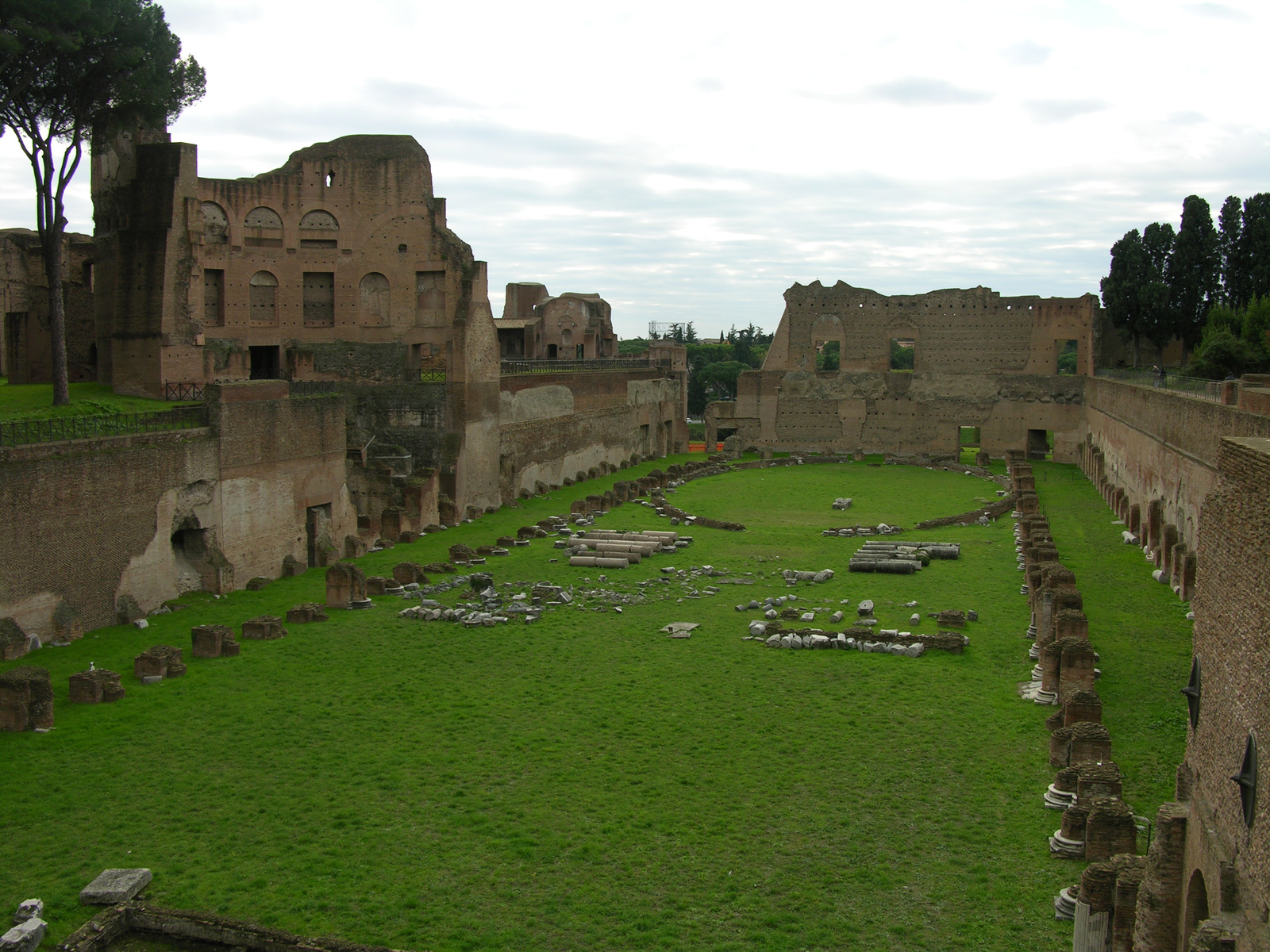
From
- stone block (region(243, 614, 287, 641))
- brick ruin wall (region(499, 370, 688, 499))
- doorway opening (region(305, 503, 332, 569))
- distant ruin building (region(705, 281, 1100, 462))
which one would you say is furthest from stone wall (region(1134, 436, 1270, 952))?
distant ruin building (region(705, 281, 1100, 462))

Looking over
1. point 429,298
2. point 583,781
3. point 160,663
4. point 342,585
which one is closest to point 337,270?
point 429,298

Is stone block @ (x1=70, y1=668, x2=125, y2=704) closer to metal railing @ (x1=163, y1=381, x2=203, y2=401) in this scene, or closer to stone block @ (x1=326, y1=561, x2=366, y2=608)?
stone block @ (x1=326, y1=561, x2=366, y2=608)

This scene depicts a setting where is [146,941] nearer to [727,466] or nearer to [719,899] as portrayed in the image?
[719,899]

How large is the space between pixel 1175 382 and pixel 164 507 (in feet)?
70.3

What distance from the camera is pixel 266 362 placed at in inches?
1204

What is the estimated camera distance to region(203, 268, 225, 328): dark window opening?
2905 centimetres

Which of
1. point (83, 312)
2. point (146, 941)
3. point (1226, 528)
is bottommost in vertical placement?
point (146, 941)

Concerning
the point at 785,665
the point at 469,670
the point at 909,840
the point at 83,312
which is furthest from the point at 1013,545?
the point at 83,312

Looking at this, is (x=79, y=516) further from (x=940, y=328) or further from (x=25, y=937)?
(x=940, y=328)

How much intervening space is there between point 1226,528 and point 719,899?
15.0 feet

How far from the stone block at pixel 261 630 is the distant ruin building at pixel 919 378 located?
30718 millimetres

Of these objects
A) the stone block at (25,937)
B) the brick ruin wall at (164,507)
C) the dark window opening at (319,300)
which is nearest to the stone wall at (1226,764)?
the stone block at (25,937)

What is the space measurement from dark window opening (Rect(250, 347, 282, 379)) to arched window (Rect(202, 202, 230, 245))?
2.99 meters

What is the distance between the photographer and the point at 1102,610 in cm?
1691
